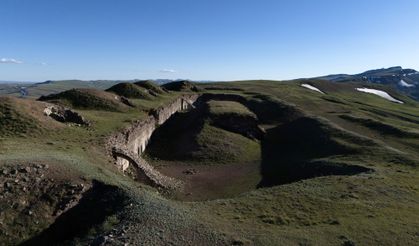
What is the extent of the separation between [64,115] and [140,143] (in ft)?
34.7

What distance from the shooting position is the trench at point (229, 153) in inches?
1720

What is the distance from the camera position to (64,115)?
50219 millimetres

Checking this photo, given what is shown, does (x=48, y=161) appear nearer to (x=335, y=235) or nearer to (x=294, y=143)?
(x=335, y=235)

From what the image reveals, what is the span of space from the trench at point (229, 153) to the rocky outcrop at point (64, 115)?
559 cm

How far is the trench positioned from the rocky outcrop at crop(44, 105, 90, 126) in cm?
559

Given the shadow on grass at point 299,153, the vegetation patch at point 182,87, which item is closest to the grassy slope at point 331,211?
the shadow on grass at point 299,153

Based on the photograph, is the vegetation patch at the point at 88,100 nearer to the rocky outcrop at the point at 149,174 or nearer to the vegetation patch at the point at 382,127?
the rocky outcrop at the point at 149,174

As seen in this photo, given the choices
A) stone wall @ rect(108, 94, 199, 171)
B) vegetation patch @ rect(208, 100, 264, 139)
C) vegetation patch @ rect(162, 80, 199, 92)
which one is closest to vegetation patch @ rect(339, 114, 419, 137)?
vegetation patch @ rect(208, 100, 264, 139)

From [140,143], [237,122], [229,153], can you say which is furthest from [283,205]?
[237,122]

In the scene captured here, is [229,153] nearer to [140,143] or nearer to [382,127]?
[140,143]

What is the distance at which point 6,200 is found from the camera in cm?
2619

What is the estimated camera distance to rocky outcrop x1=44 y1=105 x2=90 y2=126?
49.1m

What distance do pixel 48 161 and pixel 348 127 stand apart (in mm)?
49375

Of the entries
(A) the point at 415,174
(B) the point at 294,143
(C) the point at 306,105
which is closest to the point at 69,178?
(A) the point at 415,174
